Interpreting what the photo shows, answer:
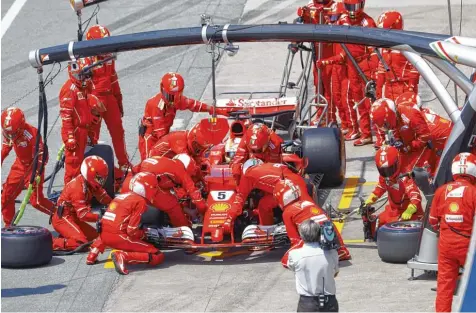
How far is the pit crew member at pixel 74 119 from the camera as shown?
1812cm

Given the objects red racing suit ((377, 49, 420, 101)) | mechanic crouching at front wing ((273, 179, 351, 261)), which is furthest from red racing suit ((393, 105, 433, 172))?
red racing suit ((377, 49, 420, 101))

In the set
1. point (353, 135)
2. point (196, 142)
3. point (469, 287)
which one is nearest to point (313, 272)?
point (469, 287)

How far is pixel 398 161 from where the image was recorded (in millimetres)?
16016

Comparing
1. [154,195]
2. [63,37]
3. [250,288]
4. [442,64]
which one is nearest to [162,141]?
[154,195]

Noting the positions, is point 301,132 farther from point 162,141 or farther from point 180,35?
point 180,35

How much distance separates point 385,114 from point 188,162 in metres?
2.41

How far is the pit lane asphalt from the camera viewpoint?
14.8 metres

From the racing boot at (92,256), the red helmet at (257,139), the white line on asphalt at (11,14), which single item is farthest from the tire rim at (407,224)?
the white line on asphalt at (11,14)

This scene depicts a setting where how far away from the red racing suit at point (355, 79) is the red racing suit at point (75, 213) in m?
4.62

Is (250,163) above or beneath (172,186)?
above

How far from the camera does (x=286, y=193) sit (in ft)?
50.4

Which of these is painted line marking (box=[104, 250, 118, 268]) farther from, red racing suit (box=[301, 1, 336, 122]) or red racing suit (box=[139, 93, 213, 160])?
red racing suit (box=[301, 1, 336, 122])

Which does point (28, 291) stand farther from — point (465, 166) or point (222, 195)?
point (465, 166)

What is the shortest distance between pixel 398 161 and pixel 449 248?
8.82ft
